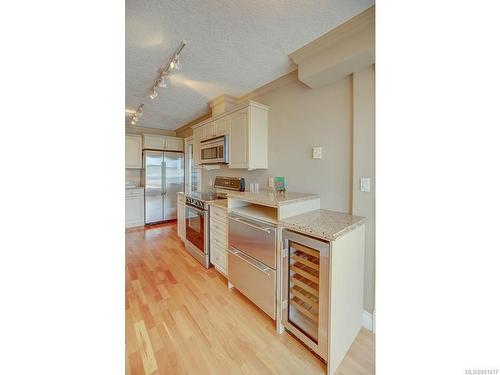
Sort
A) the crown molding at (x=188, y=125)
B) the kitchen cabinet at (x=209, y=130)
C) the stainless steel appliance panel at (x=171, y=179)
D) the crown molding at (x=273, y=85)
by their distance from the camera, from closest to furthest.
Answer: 1. the crown molding at (x=273, y=85)
2. the kitchen cabinet at (x=209, y=130)
3. the crown molding at (x=188, y=125)
4. the stainless steel appliance panel at (x=171, y=179)

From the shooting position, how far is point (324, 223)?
57.2 inches

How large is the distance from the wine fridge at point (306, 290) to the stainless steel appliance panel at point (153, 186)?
4.08 meters

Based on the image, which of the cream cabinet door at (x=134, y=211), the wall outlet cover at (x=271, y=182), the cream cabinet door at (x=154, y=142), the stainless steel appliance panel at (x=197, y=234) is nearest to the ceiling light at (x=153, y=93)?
the stainless steel appliance panel at (x=197, y=234)

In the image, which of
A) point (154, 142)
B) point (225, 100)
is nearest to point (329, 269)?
point (225, 100)

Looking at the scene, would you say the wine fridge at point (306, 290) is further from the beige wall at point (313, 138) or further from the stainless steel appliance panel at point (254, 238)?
the beige wall at point (313, 138)

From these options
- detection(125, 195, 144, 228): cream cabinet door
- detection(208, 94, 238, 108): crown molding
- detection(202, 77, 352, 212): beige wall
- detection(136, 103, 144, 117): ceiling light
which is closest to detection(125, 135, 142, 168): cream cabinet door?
detection(125, 195, 144, 228): cream cabinet door

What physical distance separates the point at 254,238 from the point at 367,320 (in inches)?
46.4

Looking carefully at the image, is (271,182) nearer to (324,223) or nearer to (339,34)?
(324,223)

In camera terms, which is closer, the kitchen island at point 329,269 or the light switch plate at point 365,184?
the kitchen island at point 329,269

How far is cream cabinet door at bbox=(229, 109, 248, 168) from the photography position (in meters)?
2.47

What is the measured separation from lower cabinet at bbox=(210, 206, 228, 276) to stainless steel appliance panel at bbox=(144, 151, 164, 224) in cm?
279

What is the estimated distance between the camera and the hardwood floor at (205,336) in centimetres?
133
